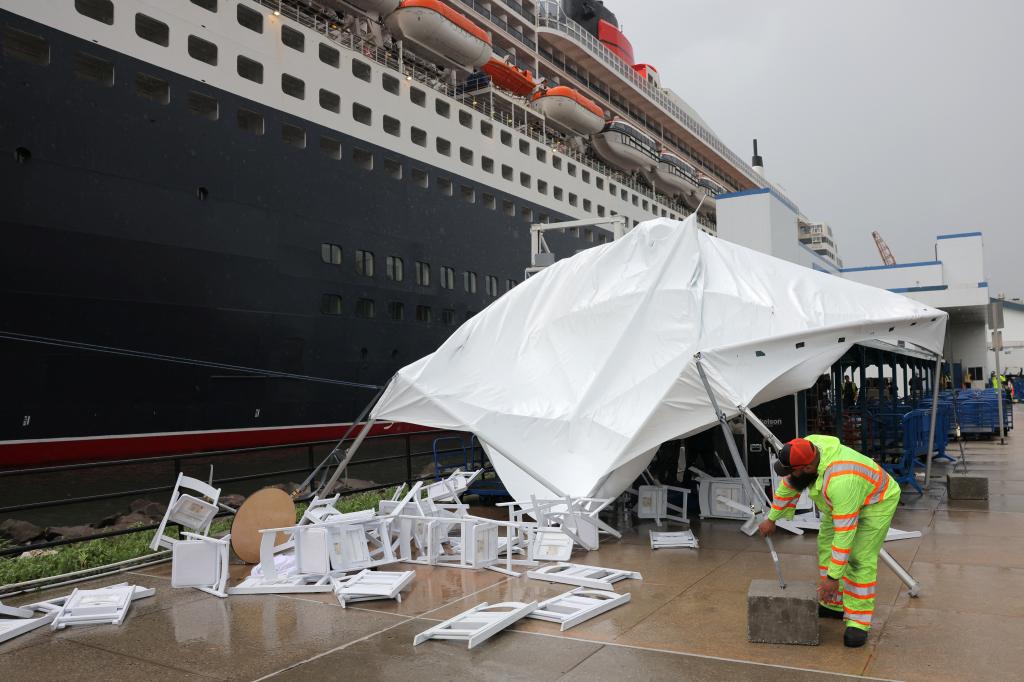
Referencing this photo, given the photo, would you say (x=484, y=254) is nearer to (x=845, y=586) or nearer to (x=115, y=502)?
(x=115, y=502)

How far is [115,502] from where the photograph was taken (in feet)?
49.5

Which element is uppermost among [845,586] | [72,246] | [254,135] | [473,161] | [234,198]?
[473,161]

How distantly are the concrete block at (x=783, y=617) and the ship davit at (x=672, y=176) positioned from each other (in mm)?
37274

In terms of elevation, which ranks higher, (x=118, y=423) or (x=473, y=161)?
(x=473, y=161)

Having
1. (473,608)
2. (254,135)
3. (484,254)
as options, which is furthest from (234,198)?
(473,608)

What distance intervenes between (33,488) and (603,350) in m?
13.4

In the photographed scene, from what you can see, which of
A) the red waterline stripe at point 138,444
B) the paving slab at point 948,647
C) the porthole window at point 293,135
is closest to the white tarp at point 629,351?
the paving slab at point 948,647

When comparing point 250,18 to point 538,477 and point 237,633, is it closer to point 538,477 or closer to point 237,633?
point 538,477

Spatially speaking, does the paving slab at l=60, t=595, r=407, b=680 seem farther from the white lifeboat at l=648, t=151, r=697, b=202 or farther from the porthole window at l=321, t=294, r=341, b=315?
the white lifeboat at l=648, t=151, r=697, b=202

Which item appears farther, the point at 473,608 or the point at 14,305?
the point at 14,305

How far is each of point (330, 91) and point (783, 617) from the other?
20518 mm

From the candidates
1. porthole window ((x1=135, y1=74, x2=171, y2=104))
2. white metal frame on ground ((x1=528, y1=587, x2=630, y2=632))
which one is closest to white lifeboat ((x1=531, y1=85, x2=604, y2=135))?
porthole window ((x1=135, y1=74, x2=171, y2=104))

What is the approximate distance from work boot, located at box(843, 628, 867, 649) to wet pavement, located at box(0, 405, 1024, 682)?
0.06 meters

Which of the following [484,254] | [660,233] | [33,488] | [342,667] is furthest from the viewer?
[484,254]
